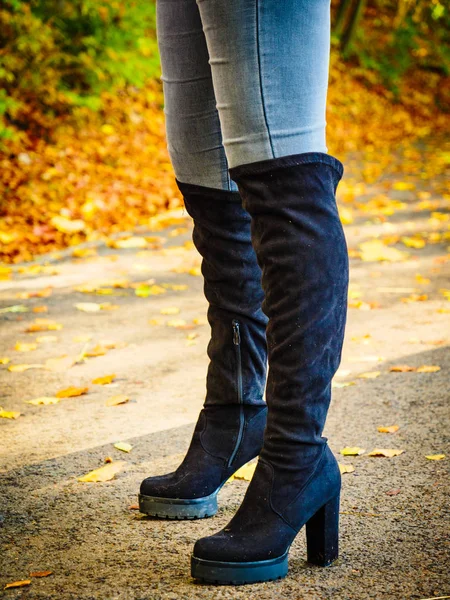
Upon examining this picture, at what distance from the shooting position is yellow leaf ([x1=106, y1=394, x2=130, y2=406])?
2.78m

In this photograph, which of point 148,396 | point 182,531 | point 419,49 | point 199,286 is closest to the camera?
point 182,531

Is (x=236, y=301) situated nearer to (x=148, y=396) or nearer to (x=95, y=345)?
(x=148, y=396)

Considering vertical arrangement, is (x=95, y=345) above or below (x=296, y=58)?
below

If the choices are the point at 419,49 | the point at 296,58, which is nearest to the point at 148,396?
the point at 296,58

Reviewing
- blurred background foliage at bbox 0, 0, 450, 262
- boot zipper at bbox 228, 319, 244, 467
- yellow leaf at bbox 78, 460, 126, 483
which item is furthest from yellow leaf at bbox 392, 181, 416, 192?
boot zipper at bbox 228, 319, 244, 467

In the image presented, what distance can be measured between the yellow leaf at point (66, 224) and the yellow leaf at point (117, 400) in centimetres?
386

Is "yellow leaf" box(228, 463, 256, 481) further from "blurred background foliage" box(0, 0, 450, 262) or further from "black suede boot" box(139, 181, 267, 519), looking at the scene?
"blurred background foliage" box(0, 0, 450, 262)

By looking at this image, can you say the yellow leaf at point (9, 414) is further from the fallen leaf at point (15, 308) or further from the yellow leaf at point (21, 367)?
the fallen leaf at point (15, 308)

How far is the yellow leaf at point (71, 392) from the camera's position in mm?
2881

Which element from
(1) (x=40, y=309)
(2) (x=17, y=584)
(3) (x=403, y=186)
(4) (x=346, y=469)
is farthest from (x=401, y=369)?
(3) (x=403, y=186)

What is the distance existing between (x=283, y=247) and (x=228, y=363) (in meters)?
0.46

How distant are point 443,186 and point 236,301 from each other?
7.73 m

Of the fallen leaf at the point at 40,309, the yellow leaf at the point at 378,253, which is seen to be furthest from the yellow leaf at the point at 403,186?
the fallen leaf at the point at 40,309

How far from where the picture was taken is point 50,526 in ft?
5.85
